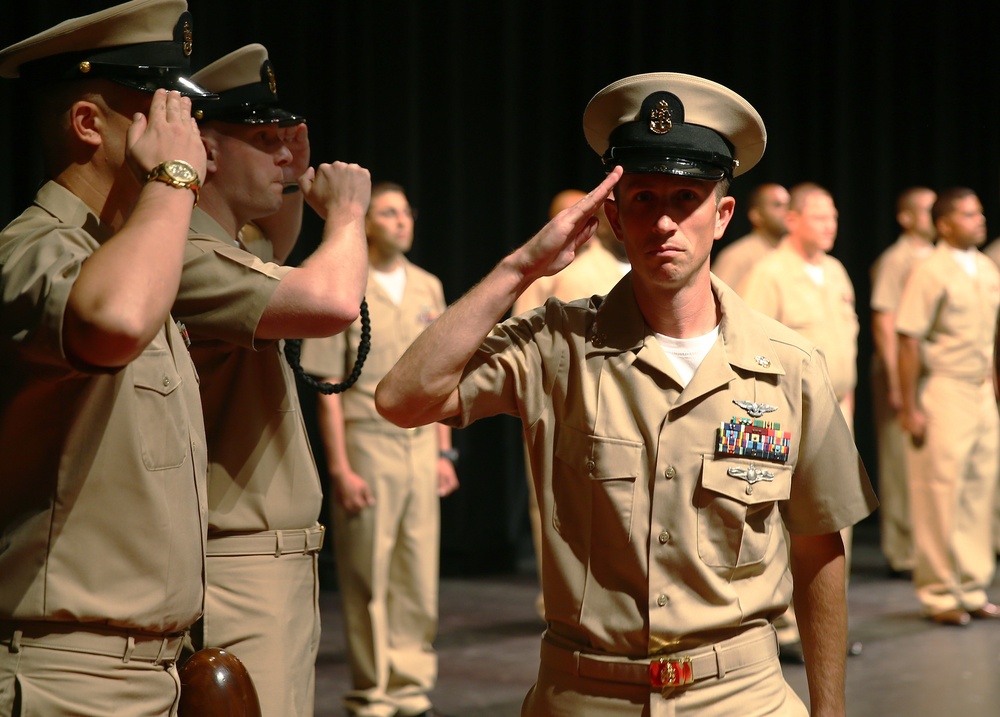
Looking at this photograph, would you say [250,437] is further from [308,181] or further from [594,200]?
[594,200]

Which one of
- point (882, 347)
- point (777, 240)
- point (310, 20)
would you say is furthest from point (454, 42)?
point (882, 347)

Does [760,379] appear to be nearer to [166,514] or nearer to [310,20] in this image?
[166,514]

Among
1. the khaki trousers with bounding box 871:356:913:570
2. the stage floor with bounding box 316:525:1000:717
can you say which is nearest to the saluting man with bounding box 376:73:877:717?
the stage floor with bounding box 316:525:1000:717

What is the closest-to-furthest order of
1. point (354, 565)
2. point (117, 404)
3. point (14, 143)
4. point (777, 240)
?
1. point (117, 404)
2. point (354, 565)
3. point (14, 143)
4. point (777, 240)

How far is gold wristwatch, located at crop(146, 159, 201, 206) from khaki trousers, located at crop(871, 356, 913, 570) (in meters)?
5.86

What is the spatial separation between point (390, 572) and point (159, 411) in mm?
2726

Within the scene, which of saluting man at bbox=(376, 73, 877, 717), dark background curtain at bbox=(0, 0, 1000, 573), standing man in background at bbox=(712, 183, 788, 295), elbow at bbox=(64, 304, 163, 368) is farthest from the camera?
dark background curtain at bbox=(0, 0, 1000, 573)

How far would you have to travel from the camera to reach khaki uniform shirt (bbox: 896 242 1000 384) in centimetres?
570

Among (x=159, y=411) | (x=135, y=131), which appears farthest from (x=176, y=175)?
(x=159, y=411)

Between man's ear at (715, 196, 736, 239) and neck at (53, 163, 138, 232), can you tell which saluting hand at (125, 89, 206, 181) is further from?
man's ear at (715, 196, 736, 239)

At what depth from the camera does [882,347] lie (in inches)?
251

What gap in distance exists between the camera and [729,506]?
6.03ft

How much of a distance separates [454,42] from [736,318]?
509cm

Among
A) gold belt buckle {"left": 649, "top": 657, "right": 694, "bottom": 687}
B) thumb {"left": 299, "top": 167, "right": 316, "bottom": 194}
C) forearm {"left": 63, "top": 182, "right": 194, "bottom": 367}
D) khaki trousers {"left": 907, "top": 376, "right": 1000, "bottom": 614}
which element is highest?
thumb {"left": 299, "top": 167, "right": 316, "bottom": 194}
